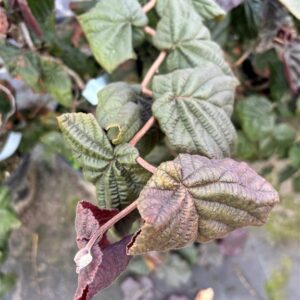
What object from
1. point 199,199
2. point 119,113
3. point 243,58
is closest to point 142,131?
point 119,113

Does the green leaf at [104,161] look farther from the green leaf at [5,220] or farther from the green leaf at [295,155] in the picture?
the green leaf at [295,155]

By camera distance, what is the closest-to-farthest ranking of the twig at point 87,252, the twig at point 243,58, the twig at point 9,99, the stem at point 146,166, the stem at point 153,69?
the twig at point 87,252, the stem at point 146,166, the stem at point 153,69, the twig at point 9,99, the twig at point 243,58

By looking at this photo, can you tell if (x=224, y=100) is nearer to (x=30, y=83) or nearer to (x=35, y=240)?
(x=30, y=83)

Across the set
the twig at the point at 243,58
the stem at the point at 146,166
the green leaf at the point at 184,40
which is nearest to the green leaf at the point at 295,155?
the twig at the point at 243,58

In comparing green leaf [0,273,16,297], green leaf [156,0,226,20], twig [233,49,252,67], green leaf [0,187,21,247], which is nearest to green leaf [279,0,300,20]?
green leaf [156,0,226,20]

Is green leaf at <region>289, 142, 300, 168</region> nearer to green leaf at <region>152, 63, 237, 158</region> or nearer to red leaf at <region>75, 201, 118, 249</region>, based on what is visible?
green leaf at <region>152, 63, 237, 158</region>

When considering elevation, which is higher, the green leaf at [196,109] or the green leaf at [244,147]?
the green leaf at [196,109]

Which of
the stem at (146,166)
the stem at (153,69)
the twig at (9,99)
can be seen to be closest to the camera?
the stem at (146,166)
